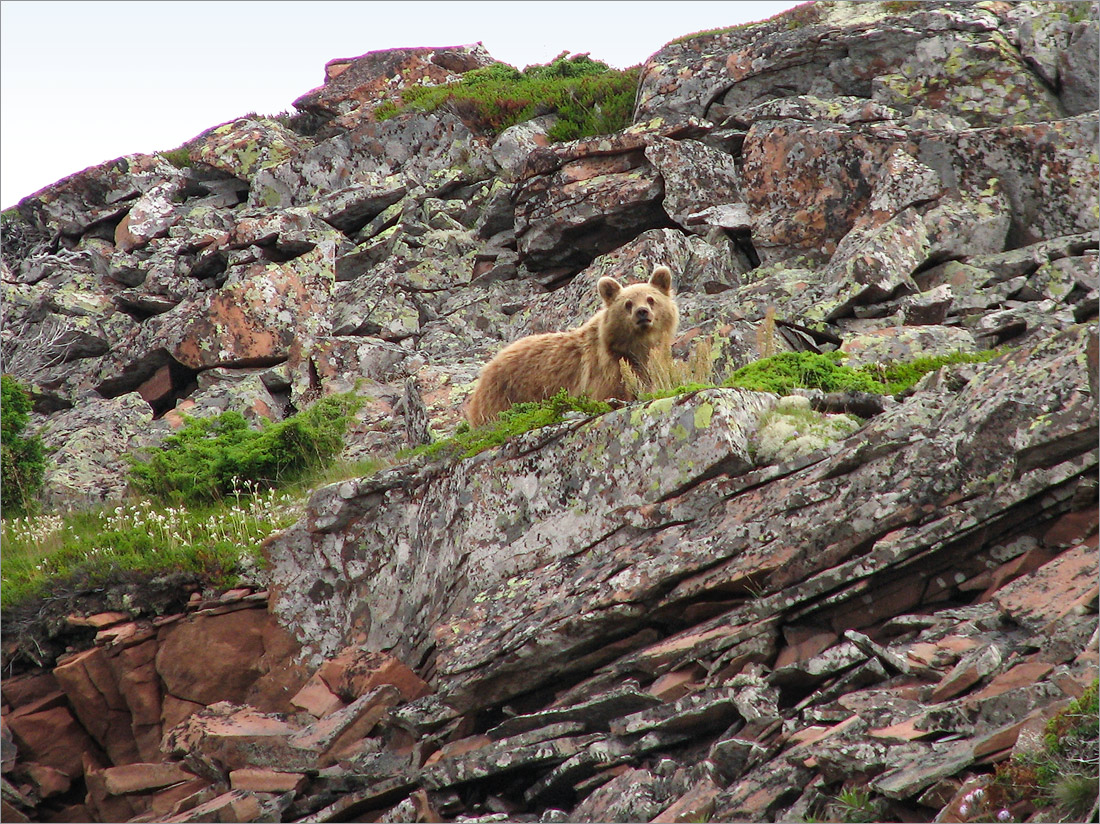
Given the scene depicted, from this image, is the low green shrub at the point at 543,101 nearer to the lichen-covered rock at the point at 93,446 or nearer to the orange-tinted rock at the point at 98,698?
the lichen-covered rock at the point at 93,446

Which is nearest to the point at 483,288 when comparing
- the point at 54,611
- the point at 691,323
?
the point at 691,323

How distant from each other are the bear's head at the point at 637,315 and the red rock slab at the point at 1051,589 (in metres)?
6.20

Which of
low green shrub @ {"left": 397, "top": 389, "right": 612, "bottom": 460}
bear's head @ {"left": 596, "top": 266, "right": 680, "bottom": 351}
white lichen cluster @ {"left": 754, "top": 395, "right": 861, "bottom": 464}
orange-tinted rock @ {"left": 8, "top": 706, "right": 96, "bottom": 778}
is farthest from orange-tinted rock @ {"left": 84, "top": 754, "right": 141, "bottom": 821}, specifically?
bear's head @ {"left": 596, "top": 266, "right": 680, "bottom": 351}

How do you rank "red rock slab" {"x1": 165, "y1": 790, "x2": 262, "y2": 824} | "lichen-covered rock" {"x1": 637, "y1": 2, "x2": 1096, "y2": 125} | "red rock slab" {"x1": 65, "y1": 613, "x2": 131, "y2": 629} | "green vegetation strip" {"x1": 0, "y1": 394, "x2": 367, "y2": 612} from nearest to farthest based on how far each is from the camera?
"red rock slab" {"x1": 165, "y1": 790, "x2": 262, "y2": 824} → "red rock slab" {"x1": 65, "y1": 613, "x2": 131, "y2": 629} → "green vegetation strip" {"x1": 0, "y1": 394, "x2": 367, "y2": 612} → "lichen-covered rock" {"x1": 637, "y1": 2, "x2": 1096, "y2": 125}

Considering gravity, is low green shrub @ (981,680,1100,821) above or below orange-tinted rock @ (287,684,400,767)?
above

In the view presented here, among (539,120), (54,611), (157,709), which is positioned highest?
(539,120)

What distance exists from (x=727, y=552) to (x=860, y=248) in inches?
312

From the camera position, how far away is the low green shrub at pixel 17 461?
15.5 m

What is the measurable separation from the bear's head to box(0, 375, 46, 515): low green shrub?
10083 mm

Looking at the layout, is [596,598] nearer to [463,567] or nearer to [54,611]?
[463,567]

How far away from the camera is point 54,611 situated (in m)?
11.3

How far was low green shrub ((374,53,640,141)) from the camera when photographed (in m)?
21.3

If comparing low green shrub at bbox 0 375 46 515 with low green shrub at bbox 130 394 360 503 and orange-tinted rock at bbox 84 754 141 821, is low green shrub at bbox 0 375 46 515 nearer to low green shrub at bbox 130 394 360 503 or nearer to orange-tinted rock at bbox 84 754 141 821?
low green shrub at bbox 130 394 360 503

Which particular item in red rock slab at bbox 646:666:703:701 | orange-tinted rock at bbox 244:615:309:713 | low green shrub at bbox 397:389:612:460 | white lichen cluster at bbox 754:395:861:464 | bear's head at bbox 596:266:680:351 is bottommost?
orange-tinted rock at bbox 244:615:309:713
